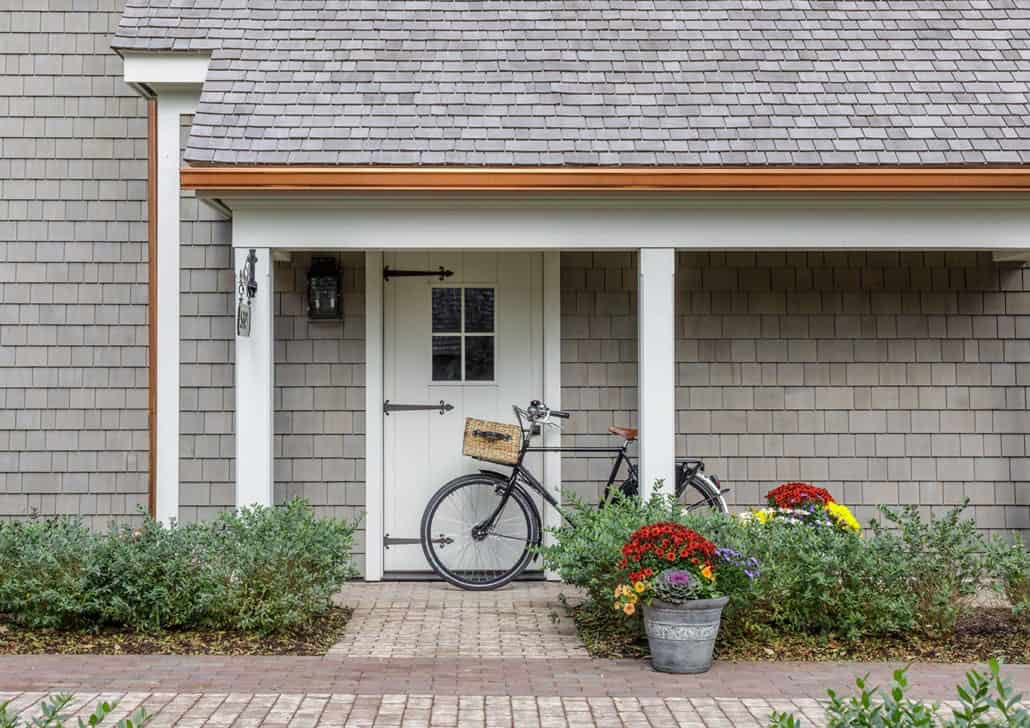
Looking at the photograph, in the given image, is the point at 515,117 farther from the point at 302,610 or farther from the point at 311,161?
the point at 302,610

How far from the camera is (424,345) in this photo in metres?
7.26

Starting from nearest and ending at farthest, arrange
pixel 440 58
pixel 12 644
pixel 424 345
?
pixel 12 644 < pixel 440 58 < pixel 424 345

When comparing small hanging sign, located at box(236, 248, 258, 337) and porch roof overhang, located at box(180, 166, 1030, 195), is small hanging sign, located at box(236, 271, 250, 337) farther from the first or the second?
porch roof overhang, located at box(180, 166, 1030, 195)

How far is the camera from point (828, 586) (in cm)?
534

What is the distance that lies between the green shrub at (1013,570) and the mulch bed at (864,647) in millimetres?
156

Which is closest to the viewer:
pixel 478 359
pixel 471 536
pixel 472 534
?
pixel 472 534

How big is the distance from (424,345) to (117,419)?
2.03 meters

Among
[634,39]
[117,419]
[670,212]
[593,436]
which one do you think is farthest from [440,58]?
[117,419]

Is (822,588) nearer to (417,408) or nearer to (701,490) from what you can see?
(701,490)

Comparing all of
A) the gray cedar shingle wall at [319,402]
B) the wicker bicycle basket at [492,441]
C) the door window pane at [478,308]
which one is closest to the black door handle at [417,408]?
the gray cedar shingle wall at [319,402]

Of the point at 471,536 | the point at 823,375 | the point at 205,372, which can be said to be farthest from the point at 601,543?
the point at 205,372

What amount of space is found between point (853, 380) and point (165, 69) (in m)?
4.81

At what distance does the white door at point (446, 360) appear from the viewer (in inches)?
284

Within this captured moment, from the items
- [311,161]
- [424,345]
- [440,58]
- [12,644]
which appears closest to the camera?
[12,644]
